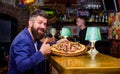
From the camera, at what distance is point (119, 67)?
234cm

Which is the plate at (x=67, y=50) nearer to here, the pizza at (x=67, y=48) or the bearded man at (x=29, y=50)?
the pizza at (x=67, y=48)

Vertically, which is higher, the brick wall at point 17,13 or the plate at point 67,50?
the brick wall at point 17,13

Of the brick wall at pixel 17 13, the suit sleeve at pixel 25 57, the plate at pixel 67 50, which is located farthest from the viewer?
the brick wall at pixel 17 13

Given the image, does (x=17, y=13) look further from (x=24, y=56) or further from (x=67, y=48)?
(x=24, y=56)

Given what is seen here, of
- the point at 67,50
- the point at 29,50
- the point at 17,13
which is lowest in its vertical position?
the point at 67,50

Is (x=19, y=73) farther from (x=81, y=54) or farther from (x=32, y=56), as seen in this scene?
(x=81, y=54)

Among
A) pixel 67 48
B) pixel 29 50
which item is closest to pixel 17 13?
pixel 67 48

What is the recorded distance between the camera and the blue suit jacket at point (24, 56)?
7.89ft

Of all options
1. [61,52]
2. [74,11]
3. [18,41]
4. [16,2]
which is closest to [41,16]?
[18,41]

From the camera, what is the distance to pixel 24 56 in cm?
242

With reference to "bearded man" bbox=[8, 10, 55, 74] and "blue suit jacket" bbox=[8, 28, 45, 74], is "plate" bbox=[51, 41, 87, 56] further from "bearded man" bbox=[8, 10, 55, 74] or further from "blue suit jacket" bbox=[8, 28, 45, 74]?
"blue suit jacket" bbox=[8, 28, 45, 74]

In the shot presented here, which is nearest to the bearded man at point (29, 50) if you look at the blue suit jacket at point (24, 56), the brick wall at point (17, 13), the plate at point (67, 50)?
the blue suit jacket at point (24, 56)

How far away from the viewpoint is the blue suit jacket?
2.40 meters

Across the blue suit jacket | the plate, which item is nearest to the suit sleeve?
the blue suit jacket
